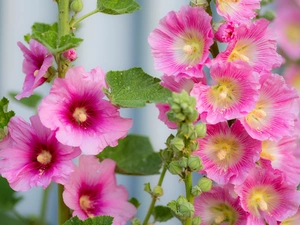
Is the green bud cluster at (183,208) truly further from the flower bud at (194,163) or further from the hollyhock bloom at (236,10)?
the hollyhock bloom at (236,10)

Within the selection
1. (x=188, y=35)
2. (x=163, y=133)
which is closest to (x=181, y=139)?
(x=188, y=35)

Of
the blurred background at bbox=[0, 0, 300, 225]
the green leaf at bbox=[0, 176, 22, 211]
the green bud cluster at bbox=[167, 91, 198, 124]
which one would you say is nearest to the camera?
the green bud cluster at bbox=[167, 91, 198, 124]

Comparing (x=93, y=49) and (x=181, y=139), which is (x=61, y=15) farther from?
(x=93, y=49)

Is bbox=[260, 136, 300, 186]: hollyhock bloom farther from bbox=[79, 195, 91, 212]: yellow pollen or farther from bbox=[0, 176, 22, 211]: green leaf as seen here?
bbox=[0, 176, 22, 211]: green leaf

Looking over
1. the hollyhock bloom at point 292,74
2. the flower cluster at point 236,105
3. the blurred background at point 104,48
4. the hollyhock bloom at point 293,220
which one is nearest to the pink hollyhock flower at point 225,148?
the flower cluster at point 236,105

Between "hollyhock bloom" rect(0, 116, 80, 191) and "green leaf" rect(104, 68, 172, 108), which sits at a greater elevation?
"green leaf" rect(104, 68, 172, 108)

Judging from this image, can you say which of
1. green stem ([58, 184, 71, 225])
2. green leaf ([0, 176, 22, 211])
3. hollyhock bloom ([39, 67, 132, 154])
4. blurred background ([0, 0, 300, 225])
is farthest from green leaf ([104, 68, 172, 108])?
blurred background ([0, 0, 300, 225])
